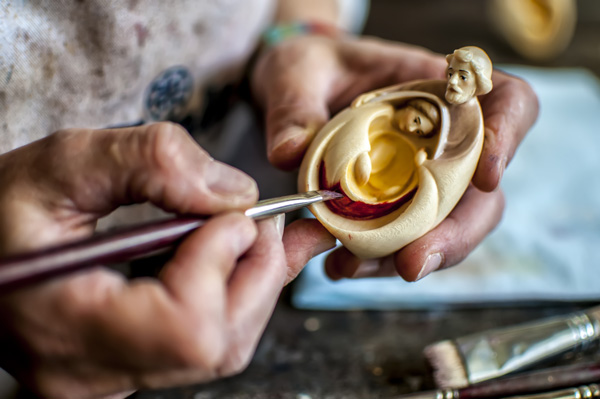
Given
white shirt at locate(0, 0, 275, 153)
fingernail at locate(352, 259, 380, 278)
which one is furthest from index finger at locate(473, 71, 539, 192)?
white shirt at locate(0, 0, 275, 153)

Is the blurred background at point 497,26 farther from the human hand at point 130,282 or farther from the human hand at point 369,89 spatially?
the human hand at point 130,282

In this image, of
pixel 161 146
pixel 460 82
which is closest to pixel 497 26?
pixel 460 82

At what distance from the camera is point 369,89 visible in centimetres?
106

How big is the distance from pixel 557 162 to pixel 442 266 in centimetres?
80

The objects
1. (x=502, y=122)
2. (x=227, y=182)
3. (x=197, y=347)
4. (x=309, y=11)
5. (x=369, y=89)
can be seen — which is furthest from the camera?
(x=309, y=11)

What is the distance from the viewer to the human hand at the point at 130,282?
47 cm

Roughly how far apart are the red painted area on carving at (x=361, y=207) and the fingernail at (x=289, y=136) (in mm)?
83

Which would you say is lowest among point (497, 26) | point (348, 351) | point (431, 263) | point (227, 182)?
point (348, 351)

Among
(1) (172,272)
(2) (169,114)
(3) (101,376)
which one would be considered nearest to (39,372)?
(3) (101,376)

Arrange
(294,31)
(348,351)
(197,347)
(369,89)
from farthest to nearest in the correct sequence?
(294,31), (369,89), (348,351), (197,347)

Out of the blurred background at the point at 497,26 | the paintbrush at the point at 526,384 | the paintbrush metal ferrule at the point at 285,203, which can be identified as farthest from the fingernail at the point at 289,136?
the blurred background at the point at 497,26

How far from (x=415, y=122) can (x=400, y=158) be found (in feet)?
0.24

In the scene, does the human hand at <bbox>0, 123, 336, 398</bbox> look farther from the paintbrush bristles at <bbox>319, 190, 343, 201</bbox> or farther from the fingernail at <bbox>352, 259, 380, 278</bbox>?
the fingernail at <bbox>352, 259, 380, 278</bbox>

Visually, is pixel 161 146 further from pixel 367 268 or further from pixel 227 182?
pixel 367 268
